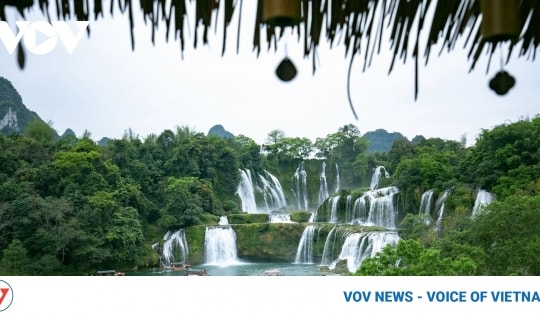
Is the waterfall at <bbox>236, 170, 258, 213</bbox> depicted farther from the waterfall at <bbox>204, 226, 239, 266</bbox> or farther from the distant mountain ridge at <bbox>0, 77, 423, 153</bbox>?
the distant mountain ridge at <bbox>0, 77, 423, 153</bbox>

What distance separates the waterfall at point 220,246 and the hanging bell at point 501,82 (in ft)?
38.5

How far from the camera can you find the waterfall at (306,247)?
1151 cm

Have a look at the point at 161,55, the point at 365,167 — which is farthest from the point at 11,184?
the point at 365,167

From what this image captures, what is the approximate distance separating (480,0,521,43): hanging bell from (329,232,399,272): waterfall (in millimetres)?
8785

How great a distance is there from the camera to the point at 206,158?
1391 centimetres

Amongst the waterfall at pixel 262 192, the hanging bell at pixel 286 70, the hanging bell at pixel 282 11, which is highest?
the waterfall at pixel 262 192

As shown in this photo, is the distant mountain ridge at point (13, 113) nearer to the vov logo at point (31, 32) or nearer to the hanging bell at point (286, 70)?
the vov logo at point (31, 32)

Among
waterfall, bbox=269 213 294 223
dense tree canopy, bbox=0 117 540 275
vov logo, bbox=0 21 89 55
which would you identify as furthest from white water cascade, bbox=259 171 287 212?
vov logo, bbox=0 21 89 55

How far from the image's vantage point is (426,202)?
10570mm

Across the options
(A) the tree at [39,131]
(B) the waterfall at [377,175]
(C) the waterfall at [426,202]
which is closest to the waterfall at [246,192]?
(B) the waterfall at [377,175]

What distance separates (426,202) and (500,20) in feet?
35.0

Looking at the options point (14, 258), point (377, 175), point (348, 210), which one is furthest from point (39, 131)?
point (377, 175)

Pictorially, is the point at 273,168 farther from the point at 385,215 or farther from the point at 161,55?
the point at 161,55

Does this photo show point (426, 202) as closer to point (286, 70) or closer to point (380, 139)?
point (380, 139)
